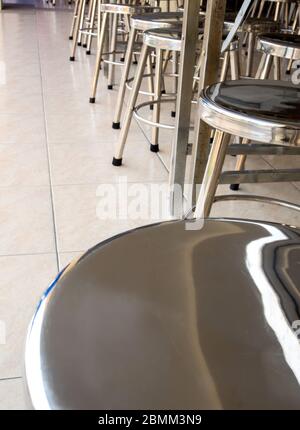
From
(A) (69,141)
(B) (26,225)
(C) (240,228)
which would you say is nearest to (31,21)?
(A) (69,141)

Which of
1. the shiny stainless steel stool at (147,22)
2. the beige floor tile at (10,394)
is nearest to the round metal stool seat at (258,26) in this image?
the shiny stainless steel stool at (147,22)

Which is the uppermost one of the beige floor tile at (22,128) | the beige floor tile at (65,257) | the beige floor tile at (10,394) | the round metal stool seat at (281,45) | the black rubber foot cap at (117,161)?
the round metal stool seat at (281,45)

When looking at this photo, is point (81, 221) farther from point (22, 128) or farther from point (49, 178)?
point (22, 128)

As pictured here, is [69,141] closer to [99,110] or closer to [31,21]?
[99,110]

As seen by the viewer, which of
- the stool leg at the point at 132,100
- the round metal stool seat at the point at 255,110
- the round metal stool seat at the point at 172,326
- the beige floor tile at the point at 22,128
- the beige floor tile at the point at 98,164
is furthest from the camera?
the beige floor tile at the point at 22,128

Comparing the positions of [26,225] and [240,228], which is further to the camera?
[26,225]

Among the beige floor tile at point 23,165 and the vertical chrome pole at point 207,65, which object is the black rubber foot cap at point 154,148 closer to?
the beige floor tile at point 23,165

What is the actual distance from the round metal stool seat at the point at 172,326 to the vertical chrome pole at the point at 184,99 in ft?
3.54

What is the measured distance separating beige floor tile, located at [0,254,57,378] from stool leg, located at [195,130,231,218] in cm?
48

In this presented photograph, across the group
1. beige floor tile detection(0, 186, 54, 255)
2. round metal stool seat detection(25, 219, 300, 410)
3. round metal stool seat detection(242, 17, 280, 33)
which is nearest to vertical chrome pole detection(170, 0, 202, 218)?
beige floor tile detection(0, 186, 54, 255)

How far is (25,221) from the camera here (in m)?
1.60

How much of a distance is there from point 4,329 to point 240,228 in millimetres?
797

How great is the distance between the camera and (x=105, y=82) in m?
3.35

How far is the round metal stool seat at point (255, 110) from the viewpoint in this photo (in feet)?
2.85
